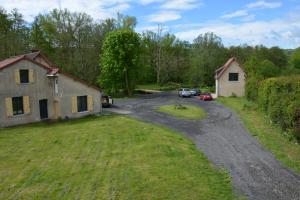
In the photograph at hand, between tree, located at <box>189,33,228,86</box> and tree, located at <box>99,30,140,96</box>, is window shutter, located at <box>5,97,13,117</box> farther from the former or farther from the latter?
tree, located at <box>189,33,228,86</box>

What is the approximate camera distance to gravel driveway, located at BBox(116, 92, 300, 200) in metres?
11.3

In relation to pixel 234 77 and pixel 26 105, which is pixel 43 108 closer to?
pixel 26 105

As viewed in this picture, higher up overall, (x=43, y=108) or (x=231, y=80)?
(x=231, y=80)

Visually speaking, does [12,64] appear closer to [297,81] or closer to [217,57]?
[297,81]

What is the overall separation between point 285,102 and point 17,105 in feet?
70.1

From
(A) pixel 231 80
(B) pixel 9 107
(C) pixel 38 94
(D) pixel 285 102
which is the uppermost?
(A) pixel 231 80

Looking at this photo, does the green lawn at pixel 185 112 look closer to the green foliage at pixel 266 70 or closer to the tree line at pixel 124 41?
the tree line at pixel 124 41

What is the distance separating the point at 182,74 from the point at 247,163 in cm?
5369

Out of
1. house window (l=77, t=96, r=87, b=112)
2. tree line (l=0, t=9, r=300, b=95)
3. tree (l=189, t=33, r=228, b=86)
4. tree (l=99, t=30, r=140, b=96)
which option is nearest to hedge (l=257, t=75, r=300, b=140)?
tree line (l=0, t=9, r=300, b=95)

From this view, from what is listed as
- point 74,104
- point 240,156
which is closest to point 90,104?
point 74,104

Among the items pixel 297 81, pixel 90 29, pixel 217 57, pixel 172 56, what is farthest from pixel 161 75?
pixel 297 81

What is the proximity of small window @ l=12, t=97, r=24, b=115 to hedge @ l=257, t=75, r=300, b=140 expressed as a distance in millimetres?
21009

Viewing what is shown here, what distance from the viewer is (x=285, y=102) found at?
1884 centimetres

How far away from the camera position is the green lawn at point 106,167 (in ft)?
35.8
